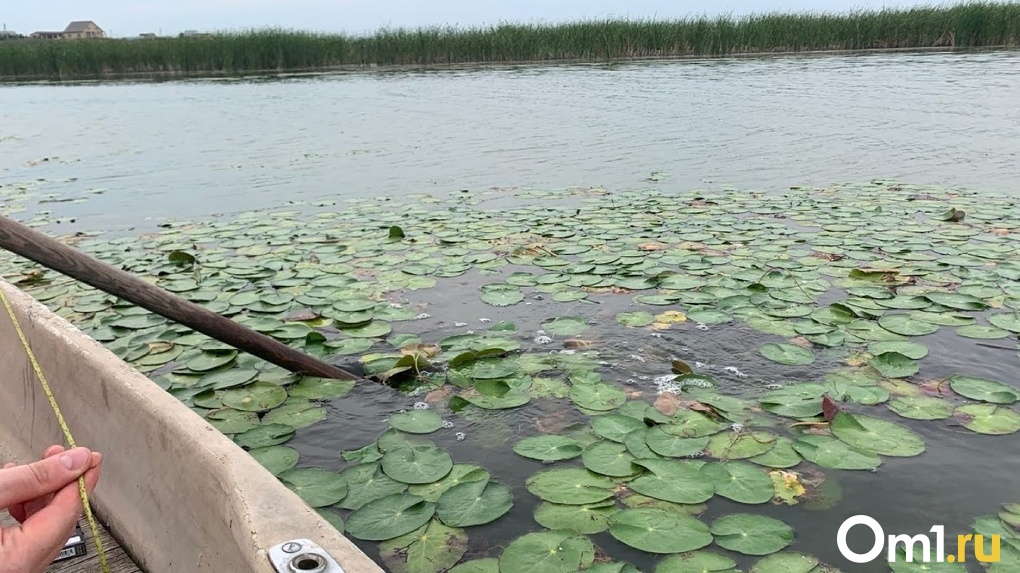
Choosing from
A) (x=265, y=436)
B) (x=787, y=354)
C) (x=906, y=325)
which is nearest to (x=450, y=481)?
(x=265, y=436)

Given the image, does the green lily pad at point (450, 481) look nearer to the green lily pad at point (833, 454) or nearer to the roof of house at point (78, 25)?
the green lily pad at point (833, 454)

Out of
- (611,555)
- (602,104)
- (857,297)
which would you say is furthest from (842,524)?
(602,104)

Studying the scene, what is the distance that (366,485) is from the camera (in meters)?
2.32

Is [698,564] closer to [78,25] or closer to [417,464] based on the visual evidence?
[417,464]

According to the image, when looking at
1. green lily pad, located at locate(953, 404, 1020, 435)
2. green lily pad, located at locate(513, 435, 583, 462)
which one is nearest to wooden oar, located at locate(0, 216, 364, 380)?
green lily pad, located at locate(513, 435, 583, 462)

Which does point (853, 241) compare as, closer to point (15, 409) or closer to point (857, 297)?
point (857, 297)

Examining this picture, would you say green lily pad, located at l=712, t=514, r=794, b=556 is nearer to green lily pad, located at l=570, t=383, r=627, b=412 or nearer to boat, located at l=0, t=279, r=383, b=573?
green lily pad, located at l=570, t=383, r=627, b=412

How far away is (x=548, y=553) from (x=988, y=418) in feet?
5.52

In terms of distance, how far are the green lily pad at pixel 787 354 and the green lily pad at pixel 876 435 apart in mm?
446

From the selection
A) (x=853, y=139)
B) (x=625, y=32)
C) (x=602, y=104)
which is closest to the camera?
(x=853, y=139)

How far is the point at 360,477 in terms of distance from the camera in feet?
7.75

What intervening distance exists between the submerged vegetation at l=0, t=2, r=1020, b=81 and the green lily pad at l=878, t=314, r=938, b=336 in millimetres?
20922

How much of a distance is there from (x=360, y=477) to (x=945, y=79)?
1432 centimetres

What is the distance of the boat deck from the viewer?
1648 mm
